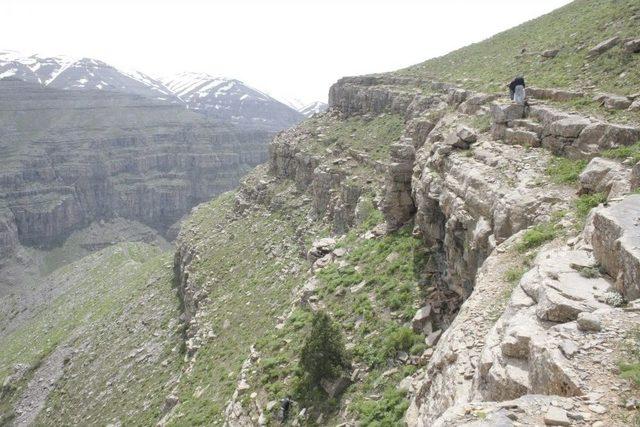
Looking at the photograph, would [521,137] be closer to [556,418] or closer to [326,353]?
[326,353]

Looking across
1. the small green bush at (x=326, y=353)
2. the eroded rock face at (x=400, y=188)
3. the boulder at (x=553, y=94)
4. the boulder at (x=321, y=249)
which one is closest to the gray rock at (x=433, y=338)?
the small green bush at (x=326, y=353)

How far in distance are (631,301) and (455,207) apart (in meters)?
8.55

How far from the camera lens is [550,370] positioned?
23.7 feet

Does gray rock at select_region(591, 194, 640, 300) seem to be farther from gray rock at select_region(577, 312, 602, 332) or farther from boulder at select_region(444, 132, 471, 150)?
boulder at select_region(444, 132, 471, 150)

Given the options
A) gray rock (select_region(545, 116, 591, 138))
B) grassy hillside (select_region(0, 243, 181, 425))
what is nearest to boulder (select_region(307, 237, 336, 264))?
gray rock (select_region(545, 116, 591, 138))

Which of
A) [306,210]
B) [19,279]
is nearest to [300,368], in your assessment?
[306,210]

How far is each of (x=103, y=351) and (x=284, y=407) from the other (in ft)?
140

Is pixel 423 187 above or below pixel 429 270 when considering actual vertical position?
above

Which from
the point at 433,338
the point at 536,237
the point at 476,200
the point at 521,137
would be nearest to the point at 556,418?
the point at 536,237

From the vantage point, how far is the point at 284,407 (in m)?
18.0

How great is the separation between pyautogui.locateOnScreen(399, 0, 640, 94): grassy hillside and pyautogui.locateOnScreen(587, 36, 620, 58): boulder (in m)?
0.45

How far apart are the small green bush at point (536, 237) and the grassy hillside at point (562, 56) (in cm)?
999

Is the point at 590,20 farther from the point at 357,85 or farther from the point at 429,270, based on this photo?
the point at 357,85

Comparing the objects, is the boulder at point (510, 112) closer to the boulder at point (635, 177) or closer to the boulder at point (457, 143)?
the boulder at point (457, 143)
